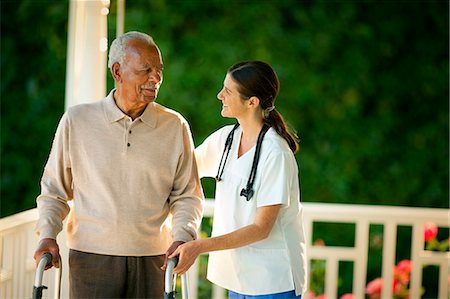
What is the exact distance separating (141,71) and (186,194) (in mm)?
460

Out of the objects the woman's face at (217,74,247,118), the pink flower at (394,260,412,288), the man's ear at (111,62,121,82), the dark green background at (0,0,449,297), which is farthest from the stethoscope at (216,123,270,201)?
the dark green background at (0,0,449,297)

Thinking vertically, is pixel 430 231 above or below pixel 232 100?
below

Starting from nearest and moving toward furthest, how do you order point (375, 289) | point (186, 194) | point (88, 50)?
point (186, 194) → point (88, 50) → point (375, 289)

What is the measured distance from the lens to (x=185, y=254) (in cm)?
240

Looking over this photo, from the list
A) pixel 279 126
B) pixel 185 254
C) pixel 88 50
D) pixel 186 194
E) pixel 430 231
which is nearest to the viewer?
pixel 185 254

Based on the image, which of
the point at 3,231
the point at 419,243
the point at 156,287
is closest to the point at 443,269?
the point at 419,243

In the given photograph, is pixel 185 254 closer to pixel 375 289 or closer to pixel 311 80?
pixel 375 289

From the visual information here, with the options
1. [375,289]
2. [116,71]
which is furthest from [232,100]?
[375,289]

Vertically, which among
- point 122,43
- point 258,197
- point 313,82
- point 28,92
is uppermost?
point 313,82

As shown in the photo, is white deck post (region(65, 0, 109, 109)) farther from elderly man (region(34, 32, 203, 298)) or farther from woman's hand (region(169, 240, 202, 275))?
woman's hand (region(169, 240, 202, 275))

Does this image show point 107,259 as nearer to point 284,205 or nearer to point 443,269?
point 284,205

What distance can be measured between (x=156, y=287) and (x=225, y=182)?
441 millimetres

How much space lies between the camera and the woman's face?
2646 mm

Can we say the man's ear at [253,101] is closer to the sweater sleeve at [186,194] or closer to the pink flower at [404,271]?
the sweater sleeve at [186,194]
